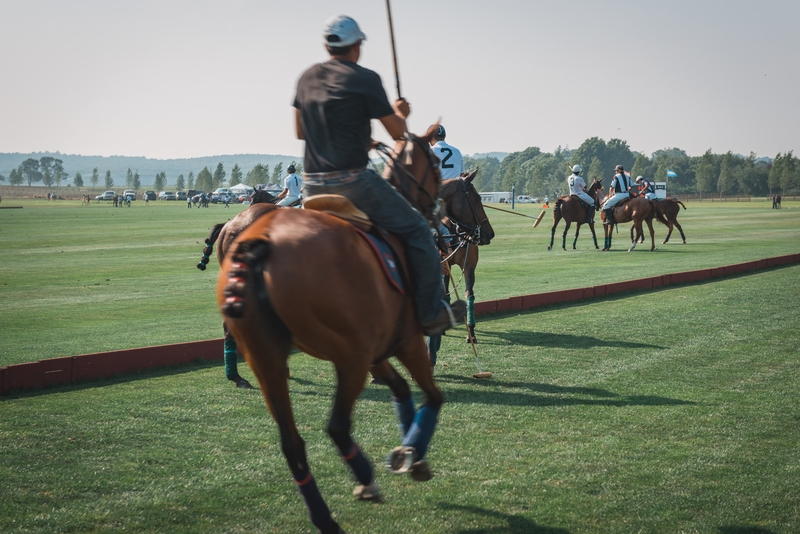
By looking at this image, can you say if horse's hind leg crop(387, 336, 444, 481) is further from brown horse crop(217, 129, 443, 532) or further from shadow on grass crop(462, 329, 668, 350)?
shadow on grass crop(462, 329, 668, 350)

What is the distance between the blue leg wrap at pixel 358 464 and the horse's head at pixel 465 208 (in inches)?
254

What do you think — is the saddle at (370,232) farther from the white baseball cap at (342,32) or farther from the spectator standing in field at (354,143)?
the white baseball cap at (342,32)

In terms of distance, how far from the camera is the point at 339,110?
5191 millimetres

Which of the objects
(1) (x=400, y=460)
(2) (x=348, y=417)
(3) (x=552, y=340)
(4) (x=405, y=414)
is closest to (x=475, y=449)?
(4) (x=405, y=414)

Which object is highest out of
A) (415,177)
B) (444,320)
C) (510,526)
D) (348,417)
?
(415,177)

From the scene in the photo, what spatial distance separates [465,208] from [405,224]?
5.72 meters

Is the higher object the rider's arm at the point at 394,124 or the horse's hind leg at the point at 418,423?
the rider's arm at the point at 394,124

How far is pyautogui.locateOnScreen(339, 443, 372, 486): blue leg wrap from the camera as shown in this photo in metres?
4.90

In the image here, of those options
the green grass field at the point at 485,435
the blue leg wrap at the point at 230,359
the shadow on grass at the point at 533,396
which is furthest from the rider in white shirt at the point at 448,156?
the blue leg wrap at the point at 230,359

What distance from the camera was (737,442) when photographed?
272 inches

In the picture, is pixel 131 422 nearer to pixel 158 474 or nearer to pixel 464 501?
pixel 158 474

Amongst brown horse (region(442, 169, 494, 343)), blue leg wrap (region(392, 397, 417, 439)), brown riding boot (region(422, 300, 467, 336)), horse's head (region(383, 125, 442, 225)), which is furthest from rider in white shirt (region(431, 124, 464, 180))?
blue leg wrap (region(392, 397, 417, 439))

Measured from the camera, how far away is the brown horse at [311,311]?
4.38 m

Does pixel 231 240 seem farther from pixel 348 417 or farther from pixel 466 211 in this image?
pixel 466 211
